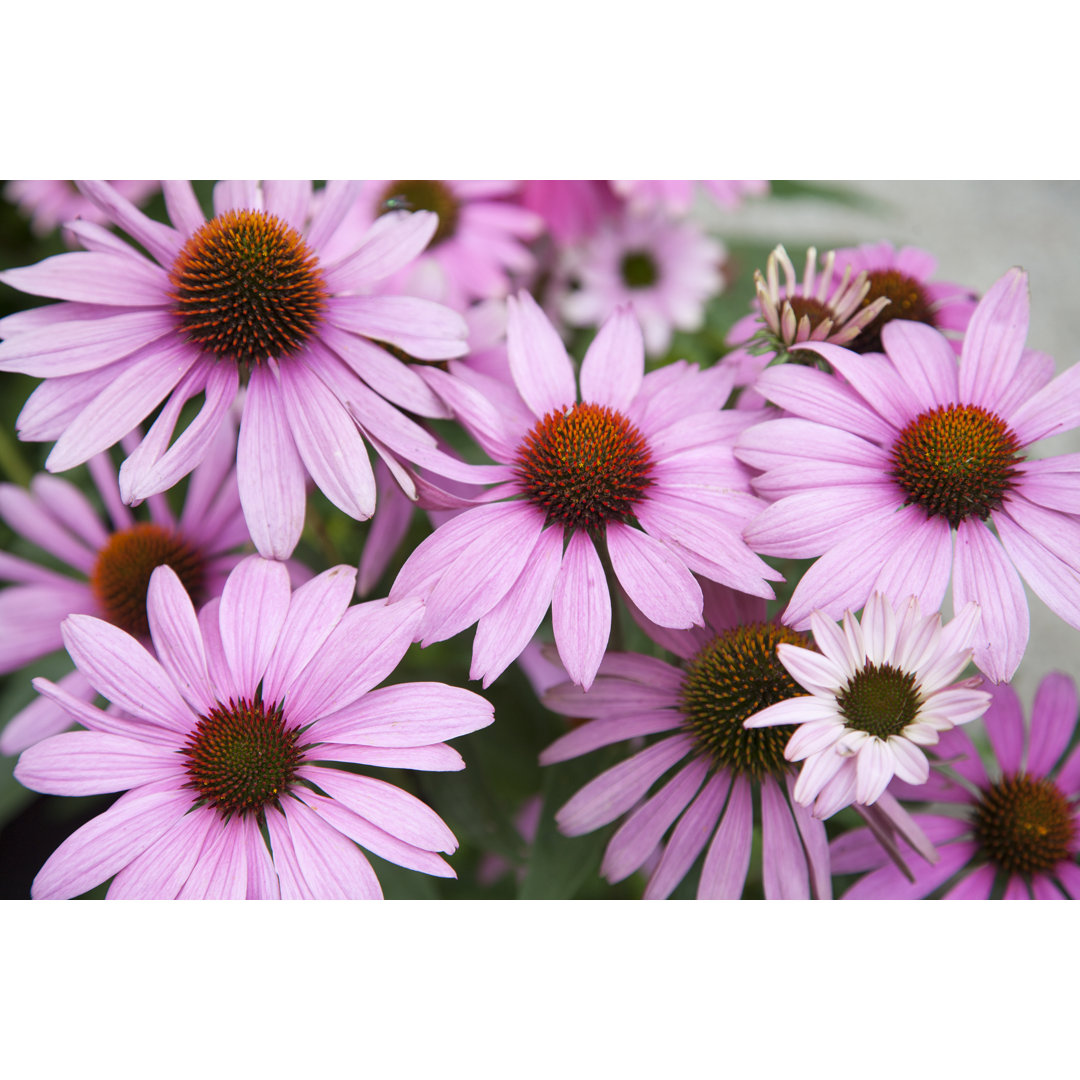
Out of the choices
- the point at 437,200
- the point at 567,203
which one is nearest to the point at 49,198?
the point at 437,200

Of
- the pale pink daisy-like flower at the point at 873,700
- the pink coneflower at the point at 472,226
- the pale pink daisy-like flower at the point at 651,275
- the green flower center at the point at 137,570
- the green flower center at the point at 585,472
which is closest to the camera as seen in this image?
the pale pink daisy-like flower at the point at 873,700

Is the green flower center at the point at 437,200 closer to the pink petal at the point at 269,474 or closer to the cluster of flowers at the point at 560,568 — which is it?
the cluster of flowers at the point at 560,568

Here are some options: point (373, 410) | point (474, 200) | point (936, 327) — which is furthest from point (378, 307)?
point (474, 200)

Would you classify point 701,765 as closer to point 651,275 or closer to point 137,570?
point 137,570

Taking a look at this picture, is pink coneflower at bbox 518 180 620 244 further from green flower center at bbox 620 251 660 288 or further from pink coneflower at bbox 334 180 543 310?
green flower center at bbox 620 251 660 288

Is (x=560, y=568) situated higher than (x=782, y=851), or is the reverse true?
(x=560, y=568)

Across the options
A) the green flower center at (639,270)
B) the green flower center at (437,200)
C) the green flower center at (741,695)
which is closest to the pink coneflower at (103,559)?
the green flower center at (741,695)
